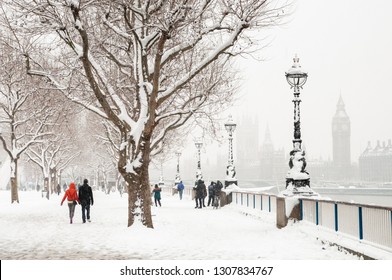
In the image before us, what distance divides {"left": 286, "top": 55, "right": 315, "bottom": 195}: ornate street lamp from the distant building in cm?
17478

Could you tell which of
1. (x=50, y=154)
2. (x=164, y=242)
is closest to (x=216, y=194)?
(x=164, y=242)

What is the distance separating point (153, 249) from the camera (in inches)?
509

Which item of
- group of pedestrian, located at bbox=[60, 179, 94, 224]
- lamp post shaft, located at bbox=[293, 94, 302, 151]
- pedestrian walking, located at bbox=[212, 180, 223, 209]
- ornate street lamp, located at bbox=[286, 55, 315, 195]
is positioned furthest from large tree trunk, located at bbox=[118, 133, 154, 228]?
pedestrian walking, located at bbox=[212, 180, 223, 209]

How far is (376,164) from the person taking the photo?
623 ft

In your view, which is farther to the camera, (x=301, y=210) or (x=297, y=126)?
(x=297, y=126)

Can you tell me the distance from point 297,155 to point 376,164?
604 ft

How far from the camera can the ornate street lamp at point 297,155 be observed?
17017 mm

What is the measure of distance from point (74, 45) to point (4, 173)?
51881 mm

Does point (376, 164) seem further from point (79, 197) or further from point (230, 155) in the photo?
point (79, 197)

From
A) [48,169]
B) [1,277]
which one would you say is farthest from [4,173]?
[1,277]

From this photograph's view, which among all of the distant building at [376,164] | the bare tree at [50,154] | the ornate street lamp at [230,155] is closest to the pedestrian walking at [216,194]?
the ornate street lamp at [230,155]

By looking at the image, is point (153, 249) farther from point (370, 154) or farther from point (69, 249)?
point (370, 154)

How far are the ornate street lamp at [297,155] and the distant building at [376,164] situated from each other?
6881 inches

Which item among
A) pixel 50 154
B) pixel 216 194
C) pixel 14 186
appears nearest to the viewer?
pixel 216 194
